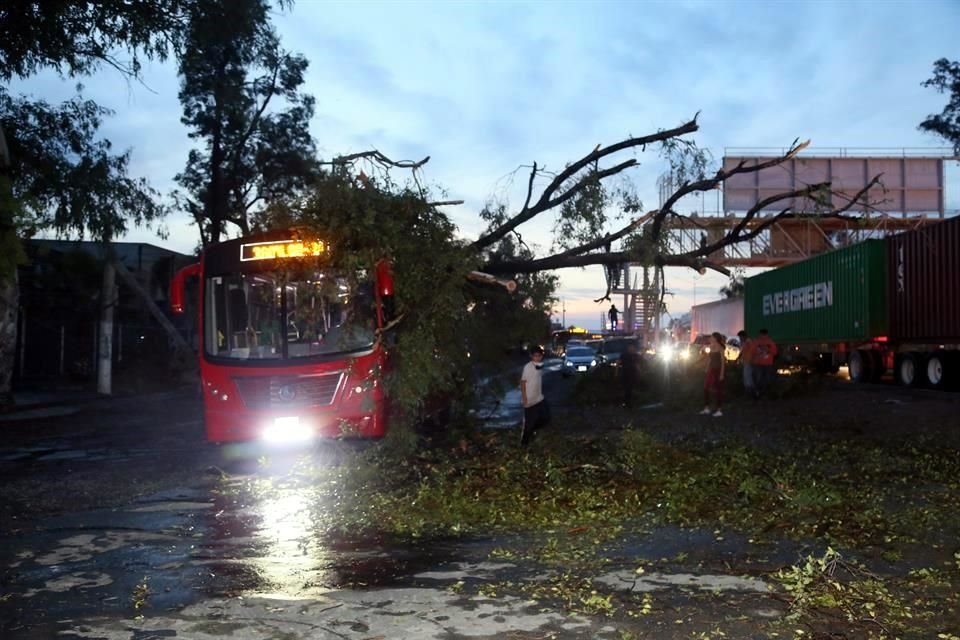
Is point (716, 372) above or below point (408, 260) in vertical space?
below

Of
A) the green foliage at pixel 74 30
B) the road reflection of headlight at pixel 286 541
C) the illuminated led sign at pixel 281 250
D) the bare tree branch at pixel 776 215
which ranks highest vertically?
the green foliage at pixel 74 30

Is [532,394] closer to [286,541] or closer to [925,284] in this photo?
[286,541]

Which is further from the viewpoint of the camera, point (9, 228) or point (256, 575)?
point (9, 228)

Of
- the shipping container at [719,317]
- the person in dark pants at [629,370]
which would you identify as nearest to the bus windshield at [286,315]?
the person in dark pants at [629,370]

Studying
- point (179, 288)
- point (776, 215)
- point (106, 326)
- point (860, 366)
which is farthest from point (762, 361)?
point (106, 326)

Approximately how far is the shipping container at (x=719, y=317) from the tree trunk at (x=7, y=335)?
94.4ft

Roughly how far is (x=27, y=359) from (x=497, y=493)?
28.2m

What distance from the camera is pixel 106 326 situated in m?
28.1

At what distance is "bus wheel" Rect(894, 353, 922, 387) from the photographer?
24188 mm

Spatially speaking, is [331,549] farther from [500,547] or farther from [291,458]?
[291,458]

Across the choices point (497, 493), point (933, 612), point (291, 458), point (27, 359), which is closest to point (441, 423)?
point (291, 458)

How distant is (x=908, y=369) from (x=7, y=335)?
22794 mm

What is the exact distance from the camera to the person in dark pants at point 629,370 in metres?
21.6

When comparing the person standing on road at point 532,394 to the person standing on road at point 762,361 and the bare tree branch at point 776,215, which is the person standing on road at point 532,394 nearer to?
the bare tree branch at point 776,215
